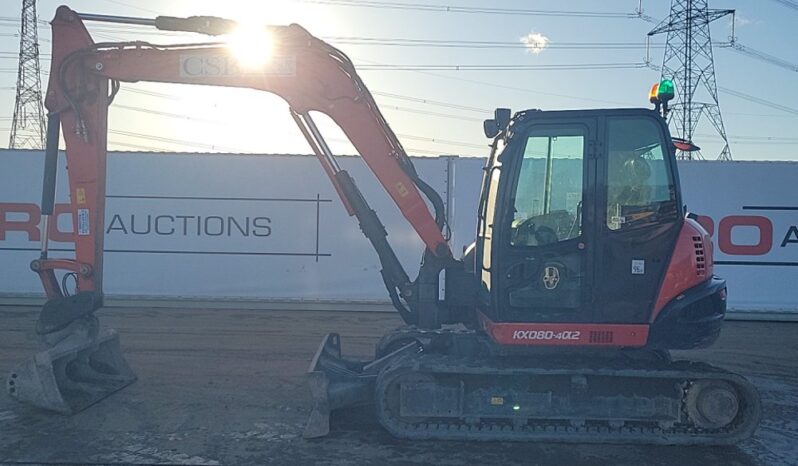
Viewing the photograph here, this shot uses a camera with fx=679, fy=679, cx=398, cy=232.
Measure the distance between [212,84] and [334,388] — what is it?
10.8ft

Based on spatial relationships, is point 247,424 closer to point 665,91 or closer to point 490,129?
point 490,129

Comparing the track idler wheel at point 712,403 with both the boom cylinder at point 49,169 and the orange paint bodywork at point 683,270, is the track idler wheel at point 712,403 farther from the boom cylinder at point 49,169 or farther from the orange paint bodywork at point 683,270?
the boom cylinder at point 49,169

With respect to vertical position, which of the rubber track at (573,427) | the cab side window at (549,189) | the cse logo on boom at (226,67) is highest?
the cse logo on boom at (226,67)

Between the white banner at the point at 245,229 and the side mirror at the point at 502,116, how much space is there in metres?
6.46

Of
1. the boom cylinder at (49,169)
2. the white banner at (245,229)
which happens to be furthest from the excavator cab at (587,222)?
the white banner at (245,229)

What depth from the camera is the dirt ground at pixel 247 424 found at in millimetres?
5379

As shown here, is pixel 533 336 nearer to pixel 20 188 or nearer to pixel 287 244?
pixel 287 244

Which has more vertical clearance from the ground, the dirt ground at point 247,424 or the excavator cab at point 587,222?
the excavator cab at point 587,222

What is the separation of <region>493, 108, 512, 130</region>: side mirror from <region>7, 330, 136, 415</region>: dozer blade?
4.59 m

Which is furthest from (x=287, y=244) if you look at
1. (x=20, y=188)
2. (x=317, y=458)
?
(x=317, y=458)

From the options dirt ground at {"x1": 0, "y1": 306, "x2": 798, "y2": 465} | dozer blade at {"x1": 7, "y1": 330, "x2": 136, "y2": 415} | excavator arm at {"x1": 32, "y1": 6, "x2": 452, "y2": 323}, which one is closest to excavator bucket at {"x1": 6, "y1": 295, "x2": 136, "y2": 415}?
dozer blade at {"x1": 7, "y1": 330, "x2": 136, "y2": 415}

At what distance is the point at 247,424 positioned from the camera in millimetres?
6133

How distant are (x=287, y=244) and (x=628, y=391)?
8.35 metres

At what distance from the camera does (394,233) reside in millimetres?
12789
